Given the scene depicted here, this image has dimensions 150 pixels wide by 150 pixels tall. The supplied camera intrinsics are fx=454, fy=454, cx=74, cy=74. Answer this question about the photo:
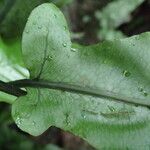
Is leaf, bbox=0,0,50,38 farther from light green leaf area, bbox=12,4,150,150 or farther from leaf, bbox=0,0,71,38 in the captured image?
light green leaf area, bbox=12,4,150,150

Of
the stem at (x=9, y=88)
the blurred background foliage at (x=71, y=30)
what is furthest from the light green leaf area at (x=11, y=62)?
the stem at (x=9, y=88)

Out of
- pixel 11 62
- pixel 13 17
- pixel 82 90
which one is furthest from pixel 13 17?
pixel 82 90

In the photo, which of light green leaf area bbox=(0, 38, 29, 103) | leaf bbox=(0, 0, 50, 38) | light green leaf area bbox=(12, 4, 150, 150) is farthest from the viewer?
light green leaf area bbox=(0, 38, 29, 103)

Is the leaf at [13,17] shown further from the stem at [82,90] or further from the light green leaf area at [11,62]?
the stem at [82,90]

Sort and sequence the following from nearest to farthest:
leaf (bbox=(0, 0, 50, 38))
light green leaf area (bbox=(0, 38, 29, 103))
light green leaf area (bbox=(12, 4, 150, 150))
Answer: light green leaf area (bbox=(12, 4, 150, 150)), leaf (bbox=(0, 0, 50, 38)), light green leaf area (bbox=(0, 38, 29, 103))

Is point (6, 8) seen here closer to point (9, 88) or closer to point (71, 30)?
point (9, 88)

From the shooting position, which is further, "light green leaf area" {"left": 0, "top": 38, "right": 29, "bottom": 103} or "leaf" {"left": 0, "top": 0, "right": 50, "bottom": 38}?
"light green leaf area" {"left": 0, "top": 38, "right": 29, "bottom": 103}

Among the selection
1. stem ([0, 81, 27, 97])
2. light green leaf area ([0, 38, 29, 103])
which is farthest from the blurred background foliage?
stem ([0, 81, 27, 97])
